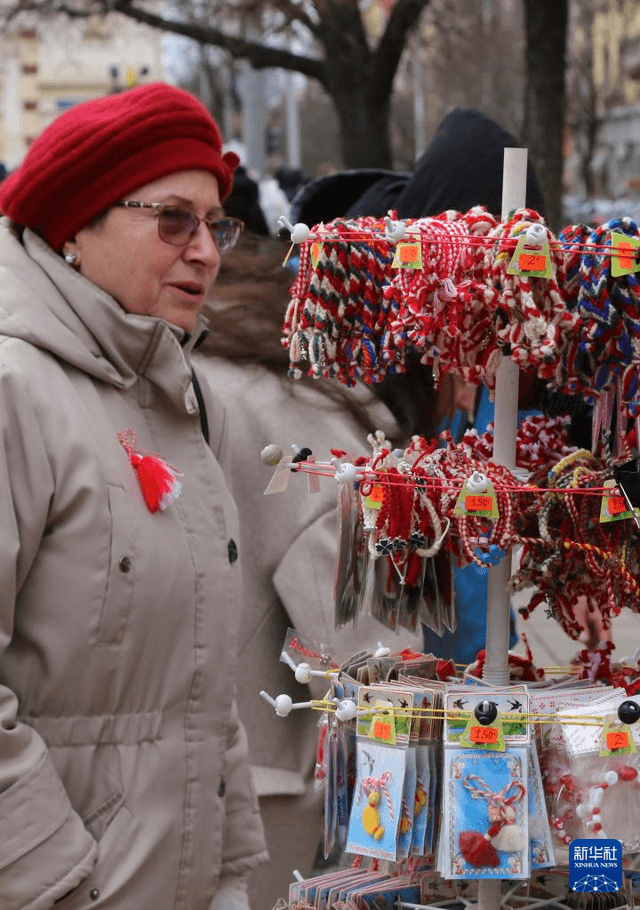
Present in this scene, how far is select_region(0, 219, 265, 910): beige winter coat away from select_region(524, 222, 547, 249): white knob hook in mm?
795

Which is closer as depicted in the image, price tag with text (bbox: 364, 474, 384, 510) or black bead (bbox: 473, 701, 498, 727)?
black bead (bbox: 473, 701, 498, 727)

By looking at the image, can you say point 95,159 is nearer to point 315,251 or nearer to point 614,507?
point 315,251

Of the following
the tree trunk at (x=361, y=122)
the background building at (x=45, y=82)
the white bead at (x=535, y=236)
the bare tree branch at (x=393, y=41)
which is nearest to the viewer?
the white bead at (x=535, y=236)

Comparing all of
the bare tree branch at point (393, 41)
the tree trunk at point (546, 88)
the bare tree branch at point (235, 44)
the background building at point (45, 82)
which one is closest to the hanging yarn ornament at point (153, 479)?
the tree trunk at point (546, 88)

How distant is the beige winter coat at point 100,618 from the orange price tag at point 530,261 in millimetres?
785

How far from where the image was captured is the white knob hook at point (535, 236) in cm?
187

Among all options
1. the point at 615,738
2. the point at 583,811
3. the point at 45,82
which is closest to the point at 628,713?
the point at 615,738

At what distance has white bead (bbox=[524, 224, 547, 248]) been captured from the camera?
187cm

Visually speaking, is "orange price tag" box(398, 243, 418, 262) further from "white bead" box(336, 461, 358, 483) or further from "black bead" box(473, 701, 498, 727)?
"black bead" box(473, 701, 498, 727)

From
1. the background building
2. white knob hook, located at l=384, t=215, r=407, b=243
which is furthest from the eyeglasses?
the background building

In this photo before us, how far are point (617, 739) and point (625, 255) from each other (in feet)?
2.24

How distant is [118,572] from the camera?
2.23 meters

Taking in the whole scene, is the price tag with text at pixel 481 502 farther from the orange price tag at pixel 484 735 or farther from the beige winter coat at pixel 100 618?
the beige winter coat at pixel 100 618

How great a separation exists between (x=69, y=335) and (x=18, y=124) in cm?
4205
